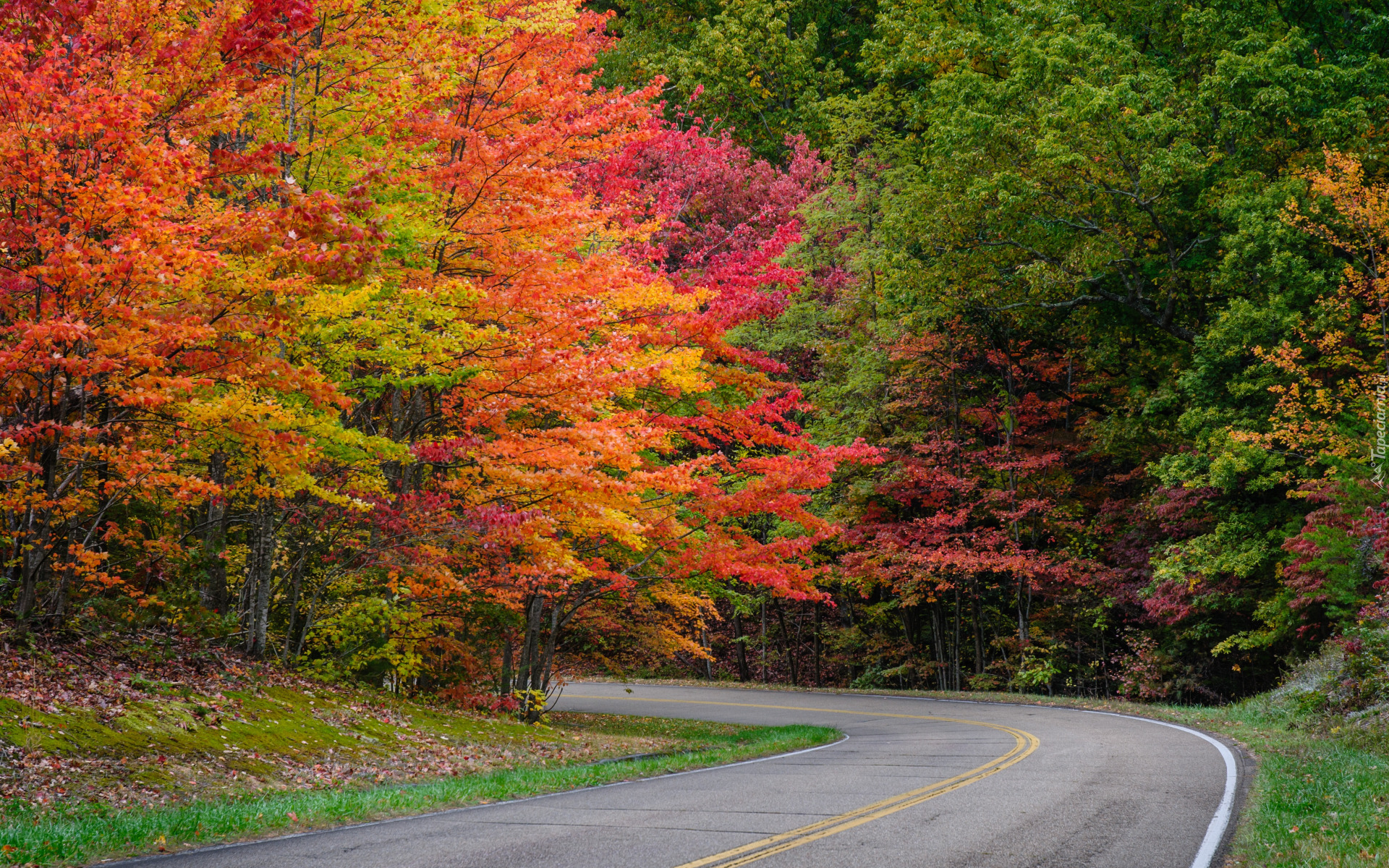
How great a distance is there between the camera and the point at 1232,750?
46.1ft

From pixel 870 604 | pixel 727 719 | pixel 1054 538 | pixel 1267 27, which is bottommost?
pixel 727 719

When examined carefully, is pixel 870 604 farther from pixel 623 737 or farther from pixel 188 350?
pixel 188 350

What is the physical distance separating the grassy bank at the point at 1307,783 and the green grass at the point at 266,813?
6.70 meters

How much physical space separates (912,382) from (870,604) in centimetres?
861

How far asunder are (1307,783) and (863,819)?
16.1 ft

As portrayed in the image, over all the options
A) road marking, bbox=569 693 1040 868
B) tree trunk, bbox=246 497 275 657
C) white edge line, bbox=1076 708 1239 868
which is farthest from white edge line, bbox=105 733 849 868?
tree trunk, bbox=246 497 275 657

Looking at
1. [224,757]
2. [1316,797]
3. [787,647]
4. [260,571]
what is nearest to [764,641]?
[787,647]

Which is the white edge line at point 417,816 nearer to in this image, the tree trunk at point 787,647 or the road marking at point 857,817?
the road marking at point 857,817

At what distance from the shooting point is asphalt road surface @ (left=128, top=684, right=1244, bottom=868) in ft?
23.0

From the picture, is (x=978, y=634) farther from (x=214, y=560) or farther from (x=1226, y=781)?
(x=214, y=560)

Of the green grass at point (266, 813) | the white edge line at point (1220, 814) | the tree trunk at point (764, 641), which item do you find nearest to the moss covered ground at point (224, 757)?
the green grass at point (266, 813)

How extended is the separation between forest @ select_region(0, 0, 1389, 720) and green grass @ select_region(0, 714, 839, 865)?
3.15 m

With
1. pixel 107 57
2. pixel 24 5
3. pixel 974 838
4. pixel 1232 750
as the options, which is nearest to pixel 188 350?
pixel 107 57

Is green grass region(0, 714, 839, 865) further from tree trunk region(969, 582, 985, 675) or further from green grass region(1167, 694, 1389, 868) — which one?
tree trunk region(969, 582, 985, 675)
